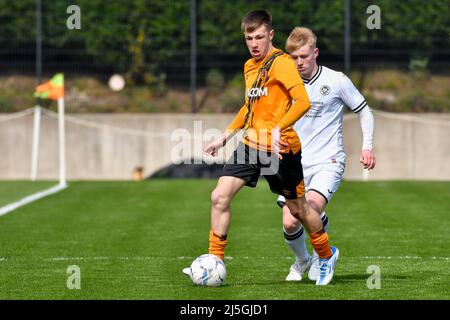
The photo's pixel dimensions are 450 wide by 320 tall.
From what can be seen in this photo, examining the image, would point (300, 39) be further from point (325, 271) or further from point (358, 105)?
point (325, 271)

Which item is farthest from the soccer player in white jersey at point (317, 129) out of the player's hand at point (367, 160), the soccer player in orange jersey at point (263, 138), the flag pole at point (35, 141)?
the flag pole at point (35, 141)

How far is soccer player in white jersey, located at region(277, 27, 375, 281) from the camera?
9.80 meters

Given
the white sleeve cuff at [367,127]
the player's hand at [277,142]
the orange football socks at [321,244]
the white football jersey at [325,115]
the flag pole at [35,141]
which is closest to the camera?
the player's hand at [277,142]

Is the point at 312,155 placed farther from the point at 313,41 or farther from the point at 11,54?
the point at 11,54

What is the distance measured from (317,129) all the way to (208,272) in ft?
6.06

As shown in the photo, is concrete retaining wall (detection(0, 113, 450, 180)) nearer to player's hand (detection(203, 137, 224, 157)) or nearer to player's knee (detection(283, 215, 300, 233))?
player's knee (detection(283, 215, 300, 233))

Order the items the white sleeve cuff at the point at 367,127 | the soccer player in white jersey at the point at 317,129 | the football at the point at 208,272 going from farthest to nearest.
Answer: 1. the soccer player in white jersey at the point at 317,129
2. the white sleeve cuff at the point at 367,127
3. the football at the point at 208,272

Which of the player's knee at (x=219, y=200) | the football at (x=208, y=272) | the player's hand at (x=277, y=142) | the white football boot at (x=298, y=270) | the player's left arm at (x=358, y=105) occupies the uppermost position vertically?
the player's left arm at (x=358, y=105)

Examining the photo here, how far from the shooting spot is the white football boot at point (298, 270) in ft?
31.9

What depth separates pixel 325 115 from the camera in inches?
394

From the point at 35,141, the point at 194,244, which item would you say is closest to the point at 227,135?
the point at 194,244

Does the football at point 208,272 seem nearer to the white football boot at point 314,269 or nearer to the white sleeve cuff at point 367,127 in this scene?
the white football boot at point 314,269

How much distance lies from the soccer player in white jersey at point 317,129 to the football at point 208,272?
98 cm

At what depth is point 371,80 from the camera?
91.1 feet
